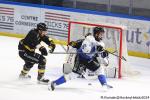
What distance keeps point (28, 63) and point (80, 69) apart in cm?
107

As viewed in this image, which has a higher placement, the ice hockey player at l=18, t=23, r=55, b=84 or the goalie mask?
the goalie mask

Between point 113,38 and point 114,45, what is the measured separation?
158 mm

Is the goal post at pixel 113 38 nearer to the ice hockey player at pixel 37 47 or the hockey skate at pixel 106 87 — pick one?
the hockey skate at pixel 106 87

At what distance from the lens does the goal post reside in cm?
964

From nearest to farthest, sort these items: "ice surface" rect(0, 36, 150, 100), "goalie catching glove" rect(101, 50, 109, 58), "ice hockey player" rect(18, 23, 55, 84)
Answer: "ice surface" rect(0, 36, 150, 100), "goalie catching glove" rect(101, 50, 109, 58), "ice hockey player" rect(18, 23, 55, 84)

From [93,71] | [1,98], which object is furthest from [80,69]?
[1,98]

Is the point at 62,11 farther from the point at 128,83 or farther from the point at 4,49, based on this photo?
the point at 128,83

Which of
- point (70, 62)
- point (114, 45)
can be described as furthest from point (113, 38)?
point (70, 62)

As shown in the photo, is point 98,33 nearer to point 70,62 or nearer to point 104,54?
point 104,54

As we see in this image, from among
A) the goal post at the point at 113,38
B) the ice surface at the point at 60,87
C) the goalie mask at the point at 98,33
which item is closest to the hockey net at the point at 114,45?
the goal post at the point at 113,38

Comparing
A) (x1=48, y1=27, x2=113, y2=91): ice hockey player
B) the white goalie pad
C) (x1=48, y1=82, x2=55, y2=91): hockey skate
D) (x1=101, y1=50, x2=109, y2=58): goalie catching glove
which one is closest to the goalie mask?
(x1=48, y1=27, x2=113, y2=91): ice hockey player

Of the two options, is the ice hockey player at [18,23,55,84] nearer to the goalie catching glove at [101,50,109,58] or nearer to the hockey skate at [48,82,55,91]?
the hockey skate at [48,82,55,91]

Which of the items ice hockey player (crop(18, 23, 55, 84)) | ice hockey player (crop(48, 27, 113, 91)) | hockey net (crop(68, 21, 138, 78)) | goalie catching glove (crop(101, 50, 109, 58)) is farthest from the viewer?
hockey net (crop(68, 21, 138, 78))

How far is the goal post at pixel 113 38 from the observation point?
9641 mm
